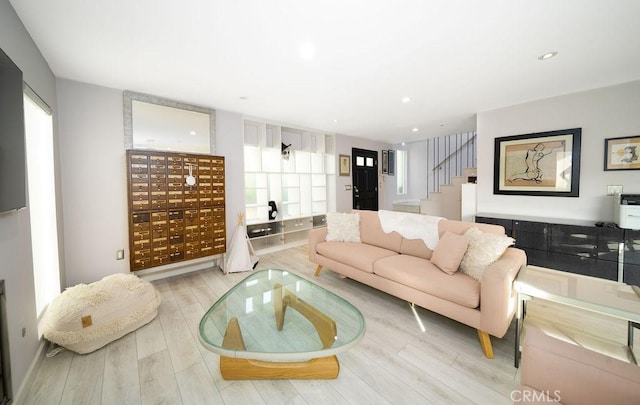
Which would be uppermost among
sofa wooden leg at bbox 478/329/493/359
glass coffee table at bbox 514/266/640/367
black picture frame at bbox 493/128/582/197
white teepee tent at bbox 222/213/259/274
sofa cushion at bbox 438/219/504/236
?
black picture frame at bbox 493/128/582/197

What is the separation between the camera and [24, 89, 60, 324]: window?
1.95 m

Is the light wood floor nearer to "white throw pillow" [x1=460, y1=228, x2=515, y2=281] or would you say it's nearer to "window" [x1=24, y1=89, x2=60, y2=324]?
"white throw pillow" [x1=460, y1=228, x2=515, y2=281]

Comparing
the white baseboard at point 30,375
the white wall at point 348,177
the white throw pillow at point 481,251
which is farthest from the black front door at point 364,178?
the white baseboard at point 30,375

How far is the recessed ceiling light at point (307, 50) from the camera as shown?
202cm

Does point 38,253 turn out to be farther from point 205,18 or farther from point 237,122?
point 237,122

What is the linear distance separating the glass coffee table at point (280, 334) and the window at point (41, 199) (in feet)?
5.41

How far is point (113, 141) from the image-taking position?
2.87 meters

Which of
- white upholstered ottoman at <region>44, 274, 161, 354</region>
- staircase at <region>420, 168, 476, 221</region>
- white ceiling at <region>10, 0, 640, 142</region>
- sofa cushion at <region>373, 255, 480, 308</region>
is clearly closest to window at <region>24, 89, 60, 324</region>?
white upholstered ottoman at <region>44, 274, 161, 354</region>

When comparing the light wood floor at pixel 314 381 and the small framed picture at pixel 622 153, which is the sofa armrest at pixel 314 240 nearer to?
the light wood floor at pixel 314 381

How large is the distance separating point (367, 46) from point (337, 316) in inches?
86.5

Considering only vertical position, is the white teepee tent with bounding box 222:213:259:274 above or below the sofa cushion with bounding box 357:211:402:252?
below

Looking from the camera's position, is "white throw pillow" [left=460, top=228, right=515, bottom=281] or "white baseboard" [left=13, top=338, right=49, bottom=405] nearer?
"white baseboard" [left=13, top=338, right=49, bottom=405]

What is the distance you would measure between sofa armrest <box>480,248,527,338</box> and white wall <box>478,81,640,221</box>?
8.47 ft

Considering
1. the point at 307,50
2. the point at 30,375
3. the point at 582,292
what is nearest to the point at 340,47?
the point at 307,50
